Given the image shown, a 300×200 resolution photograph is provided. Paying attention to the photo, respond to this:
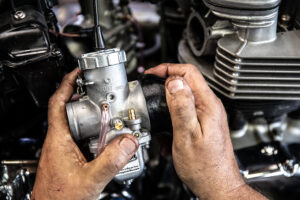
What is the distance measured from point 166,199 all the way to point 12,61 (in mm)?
813

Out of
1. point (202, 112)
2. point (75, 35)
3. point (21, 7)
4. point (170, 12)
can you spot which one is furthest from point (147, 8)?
point (202, 112)

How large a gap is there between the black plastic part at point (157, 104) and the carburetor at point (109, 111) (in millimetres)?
15

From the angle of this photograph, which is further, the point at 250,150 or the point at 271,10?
the point at 250,150

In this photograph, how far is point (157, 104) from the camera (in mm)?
667

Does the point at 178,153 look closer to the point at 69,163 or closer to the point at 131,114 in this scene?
the point at 131,114

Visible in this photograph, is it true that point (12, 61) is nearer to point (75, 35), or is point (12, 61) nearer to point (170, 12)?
point (75, 35)

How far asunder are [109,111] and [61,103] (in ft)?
0.48

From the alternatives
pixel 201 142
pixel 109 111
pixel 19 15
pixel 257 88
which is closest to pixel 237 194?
pixel 201 142

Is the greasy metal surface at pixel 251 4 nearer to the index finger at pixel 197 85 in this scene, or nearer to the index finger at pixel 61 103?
the index finger at pixel 197 85

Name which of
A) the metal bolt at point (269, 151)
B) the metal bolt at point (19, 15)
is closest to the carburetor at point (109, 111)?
the metal bolt at point (19, 15)

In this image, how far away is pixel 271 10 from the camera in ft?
2.19

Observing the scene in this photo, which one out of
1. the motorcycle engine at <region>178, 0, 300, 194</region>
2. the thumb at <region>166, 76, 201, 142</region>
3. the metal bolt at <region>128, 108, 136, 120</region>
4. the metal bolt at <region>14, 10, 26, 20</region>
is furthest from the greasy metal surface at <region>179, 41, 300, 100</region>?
the metal bolt at <region>14, 10, 26, 20</region>

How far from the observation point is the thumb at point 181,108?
60 cm

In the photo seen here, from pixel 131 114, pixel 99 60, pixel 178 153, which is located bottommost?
pixel 178 153
